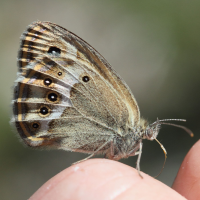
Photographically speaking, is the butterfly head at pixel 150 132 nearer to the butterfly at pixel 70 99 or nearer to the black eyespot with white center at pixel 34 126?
the butterfly at pixel 70 99

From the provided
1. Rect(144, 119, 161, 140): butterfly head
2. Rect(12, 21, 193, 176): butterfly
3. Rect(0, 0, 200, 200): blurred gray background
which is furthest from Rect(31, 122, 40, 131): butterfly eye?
Rect(0, 0, 200, 200): blurred gray background

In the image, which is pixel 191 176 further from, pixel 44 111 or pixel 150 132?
pixel 44 111

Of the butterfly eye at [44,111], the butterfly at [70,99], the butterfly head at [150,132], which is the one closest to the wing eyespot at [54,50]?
the butterfly at [70,99]

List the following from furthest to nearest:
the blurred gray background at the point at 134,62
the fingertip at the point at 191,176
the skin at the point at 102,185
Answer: the blurred gray background at the point at 134,62 → the fingertip at the point at 191,176 → the skin at the point at 102,185

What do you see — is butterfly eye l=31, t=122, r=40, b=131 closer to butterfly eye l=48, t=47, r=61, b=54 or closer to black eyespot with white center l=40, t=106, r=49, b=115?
black eyespot with white center l=40, t=106, r=49, b=115

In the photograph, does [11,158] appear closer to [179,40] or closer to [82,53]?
[82,53]

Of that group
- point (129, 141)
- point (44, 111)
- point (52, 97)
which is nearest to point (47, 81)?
point (52, 97)

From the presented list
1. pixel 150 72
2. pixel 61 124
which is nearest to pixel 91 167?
pixel 61 124
